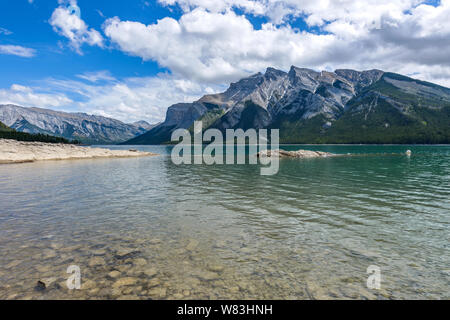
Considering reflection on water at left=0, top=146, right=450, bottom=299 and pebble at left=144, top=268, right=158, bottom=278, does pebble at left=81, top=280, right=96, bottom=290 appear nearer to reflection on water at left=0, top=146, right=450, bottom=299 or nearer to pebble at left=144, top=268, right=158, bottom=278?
reflection on water at left=0, top=146, right=450, bottom=299

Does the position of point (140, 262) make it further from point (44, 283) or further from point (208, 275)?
point (44, 283)

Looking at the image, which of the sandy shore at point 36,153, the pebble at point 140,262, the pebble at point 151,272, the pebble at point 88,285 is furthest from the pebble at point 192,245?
the sandy shore at point 36,153

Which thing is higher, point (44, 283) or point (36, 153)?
point (36, 153)

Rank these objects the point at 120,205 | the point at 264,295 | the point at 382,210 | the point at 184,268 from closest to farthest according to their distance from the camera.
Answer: the point at 264,295 → the point at 184,268 → the point at 382,210 → the point at 120,205

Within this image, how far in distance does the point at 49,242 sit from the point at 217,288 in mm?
10137

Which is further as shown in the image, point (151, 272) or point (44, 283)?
point (151, 272)

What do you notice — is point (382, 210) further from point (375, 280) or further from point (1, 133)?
point (1, 133)

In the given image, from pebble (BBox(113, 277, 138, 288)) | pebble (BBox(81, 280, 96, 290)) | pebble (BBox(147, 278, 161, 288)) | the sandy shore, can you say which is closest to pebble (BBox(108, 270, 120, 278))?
pebble (BBox(113, 277, 138, 288))

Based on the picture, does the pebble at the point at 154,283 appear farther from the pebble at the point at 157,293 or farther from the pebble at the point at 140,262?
the pebble at the point at 140,262

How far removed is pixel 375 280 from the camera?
9.20m

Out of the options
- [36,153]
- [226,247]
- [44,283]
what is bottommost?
[226,247]

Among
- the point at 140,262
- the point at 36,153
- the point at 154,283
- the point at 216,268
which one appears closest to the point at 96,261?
the point at 140,262

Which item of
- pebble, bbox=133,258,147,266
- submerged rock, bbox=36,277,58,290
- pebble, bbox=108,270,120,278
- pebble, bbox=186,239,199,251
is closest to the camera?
submerged rock, bbox=36,277,58,290
